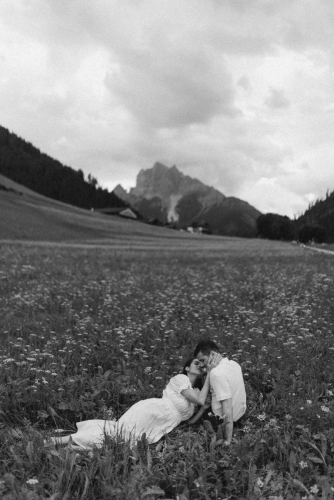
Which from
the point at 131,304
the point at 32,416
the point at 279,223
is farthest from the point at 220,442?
the point at 279,223

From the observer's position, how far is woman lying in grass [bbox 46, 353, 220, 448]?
5660 millimetres

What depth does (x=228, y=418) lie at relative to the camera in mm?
6188

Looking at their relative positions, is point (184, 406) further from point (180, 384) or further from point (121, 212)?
point (121, 212)

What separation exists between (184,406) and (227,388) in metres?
0.74

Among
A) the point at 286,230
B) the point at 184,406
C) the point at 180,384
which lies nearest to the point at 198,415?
the point at 184,406

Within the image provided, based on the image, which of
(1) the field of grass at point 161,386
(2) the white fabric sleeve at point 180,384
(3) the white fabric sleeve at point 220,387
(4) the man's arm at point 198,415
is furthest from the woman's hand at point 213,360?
(1) the field of grass at point 161,386

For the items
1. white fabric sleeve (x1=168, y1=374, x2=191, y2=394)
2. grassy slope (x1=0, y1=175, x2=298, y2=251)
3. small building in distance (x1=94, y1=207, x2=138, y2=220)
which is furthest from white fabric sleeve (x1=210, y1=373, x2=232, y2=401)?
small building in distance (x1=94, y1=207, x2=138, y2=220)

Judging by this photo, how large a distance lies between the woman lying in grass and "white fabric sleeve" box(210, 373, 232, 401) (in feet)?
0.96

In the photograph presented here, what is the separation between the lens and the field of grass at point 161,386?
4.80 m

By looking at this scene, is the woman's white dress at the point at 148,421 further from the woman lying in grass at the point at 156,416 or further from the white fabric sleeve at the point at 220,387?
the white fabric sleeve at the point at 220,387

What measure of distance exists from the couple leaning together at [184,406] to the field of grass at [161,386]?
23cm

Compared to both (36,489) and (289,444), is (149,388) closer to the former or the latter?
(289,444)

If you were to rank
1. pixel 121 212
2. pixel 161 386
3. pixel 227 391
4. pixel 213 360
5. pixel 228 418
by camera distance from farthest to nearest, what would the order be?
pixel 121 212 < pixel 161 386 < pixel 213 360 < pixel 227 391 < pixel 228 418

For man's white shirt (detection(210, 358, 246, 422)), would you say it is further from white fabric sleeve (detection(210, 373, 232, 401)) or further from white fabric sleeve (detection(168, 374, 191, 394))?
white fabric sleeve (detection(168, 374, 191, 394))
